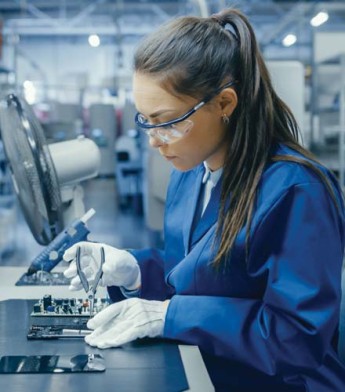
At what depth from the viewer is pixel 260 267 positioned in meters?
0.97

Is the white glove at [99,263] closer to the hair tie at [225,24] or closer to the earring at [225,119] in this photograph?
the earring at [225,119]

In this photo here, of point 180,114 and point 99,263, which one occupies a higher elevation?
point 180,114

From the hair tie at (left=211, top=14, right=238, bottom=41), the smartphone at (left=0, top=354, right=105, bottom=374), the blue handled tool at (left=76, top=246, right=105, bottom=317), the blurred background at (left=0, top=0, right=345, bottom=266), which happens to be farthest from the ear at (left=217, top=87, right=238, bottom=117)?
the smartphone at (left=0, top=354, right=105, bottom=374)

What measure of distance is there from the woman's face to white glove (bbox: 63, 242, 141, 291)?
0.77 ft

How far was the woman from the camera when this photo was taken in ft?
2.98

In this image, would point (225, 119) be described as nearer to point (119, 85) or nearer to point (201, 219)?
point (201, 219)

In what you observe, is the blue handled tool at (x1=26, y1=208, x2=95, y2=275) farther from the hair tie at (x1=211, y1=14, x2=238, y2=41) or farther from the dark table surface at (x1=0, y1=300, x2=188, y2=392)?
the hair tie at (x1=211, y1=14, x2=238, y2=41)

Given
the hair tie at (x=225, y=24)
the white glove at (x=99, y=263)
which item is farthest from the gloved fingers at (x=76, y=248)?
the hair tie at (x=225, y=24)

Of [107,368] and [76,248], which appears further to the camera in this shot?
[76,248]

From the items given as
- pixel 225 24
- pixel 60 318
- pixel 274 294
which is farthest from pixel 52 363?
pixel 225 24

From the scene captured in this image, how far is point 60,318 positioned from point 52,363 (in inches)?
8.8

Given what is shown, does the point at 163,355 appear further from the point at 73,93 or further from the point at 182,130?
the point at 73,93

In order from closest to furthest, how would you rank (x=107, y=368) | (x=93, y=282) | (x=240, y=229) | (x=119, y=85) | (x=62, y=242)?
(x=107, y=368), (x=240, y=229), (x=93, y=282), (x=62, y=242), (x=119, y=85)

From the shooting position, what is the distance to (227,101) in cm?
101
